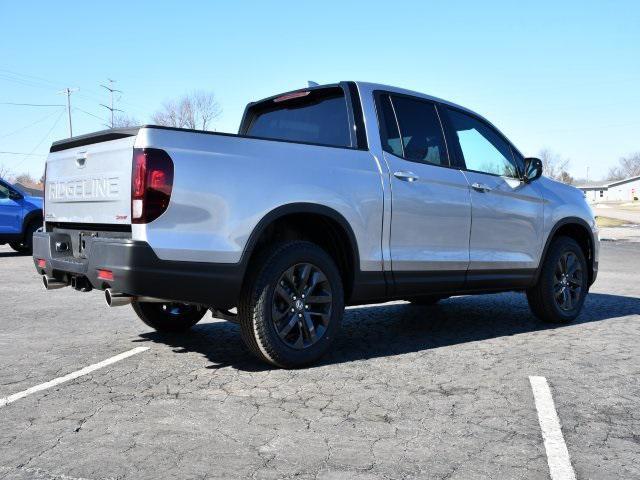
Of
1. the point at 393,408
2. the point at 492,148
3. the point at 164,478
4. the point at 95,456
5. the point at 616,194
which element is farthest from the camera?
the point at 616,194

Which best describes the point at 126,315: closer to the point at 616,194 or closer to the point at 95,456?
the point at 95,456

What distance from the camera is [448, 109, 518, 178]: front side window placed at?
18.6 ft

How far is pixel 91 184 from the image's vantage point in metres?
4.22

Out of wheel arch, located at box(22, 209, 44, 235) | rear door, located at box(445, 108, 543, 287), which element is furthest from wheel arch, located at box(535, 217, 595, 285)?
wheel arch, located at box(22, 209, 44, 235)

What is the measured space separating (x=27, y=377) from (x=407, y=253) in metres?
2.84

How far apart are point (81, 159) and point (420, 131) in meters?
2.70

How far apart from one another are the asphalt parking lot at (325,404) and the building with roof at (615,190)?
434 feet

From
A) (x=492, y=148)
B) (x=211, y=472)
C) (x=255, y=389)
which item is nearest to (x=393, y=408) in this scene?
(x=255, y=389)

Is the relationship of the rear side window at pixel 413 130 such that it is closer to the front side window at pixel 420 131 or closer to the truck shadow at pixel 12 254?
the front side window at pixel 420 131

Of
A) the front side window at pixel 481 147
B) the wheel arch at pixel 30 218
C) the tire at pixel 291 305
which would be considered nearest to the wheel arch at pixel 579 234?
the front side window at pixel 481 147

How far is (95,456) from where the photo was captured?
9.30 feet

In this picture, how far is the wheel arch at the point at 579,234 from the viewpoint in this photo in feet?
20.9

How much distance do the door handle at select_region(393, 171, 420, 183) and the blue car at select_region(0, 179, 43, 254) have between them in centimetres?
1166

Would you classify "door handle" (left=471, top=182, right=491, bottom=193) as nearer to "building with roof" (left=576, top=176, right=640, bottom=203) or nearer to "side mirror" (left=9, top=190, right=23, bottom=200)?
"side mirror" (left=9, top=190, right=23, bottom=200)
